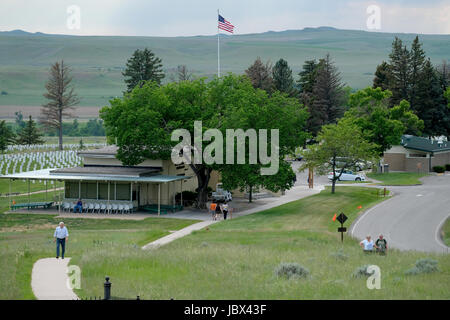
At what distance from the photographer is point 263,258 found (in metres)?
23.2

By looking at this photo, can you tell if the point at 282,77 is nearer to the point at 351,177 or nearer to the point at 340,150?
the point at 351,177

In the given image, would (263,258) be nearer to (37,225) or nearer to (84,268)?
(84,268)

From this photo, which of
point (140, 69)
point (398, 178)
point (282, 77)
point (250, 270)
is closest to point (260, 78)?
point (282, 77)

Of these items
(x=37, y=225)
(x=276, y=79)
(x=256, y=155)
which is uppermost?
Result: (x=276, y=79)

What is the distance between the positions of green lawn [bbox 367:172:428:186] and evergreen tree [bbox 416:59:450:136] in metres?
23.2

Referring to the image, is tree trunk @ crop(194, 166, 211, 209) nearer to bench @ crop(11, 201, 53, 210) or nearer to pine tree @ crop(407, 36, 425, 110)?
bench @ crop(11, 201, 53, 210)

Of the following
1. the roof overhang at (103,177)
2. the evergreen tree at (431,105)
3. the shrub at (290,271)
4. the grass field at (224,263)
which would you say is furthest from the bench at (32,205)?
the evergreen tree at (431,105)

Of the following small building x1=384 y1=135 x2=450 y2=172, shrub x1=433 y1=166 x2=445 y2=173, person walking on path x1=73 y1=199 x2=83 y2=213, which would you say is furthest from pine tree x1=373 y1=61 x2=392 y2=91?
person walking on path x1=73 y1=199 x2=83 y2=213

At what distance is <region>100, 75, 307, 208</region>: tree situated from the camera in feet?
149

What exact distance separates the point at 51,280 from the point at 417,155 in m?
61.5

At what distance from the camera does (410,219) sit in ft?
132

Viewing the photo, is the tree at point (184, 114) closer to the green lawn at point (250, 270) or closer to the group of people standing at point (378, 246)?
the green lawn at point (250, 270)

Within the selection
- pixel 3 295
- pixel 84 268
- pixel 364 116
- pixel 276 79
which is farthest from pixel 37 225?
pixel 276 79
